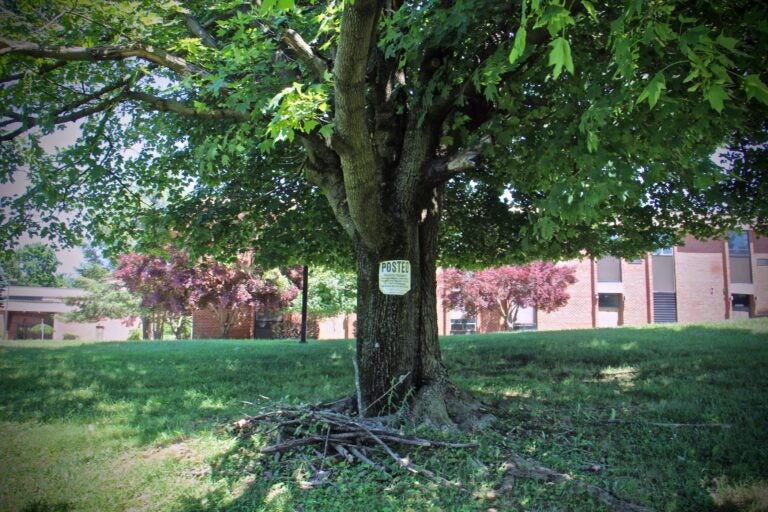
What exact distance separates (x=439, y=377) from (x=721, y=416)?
3.39 metres

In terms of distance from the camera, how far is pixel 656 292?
28688 millimetres

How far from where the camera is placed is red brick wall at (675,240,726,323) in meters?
27.4

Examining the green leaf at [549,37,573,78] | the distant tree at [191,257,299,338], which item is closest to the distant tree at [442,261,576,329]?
the distant tree at [191,257,299,338]

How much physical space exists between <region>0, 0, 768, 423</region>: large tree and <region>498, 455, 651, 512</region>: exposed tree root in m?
1.14

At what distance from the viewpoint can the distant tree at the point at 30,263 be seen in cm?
865

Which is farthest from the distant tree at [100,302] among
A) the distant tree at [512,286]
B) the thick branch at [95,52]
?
the thick branch at [95,52]

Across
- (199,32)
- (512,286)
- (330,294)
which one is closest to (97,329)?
(330,294)

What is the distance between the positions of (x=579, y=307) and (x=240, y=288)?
63.1ft

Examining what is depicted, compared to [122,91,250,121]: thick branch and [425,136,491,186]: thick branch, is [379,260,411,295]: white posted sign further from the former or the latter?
[122,91,250,121]: thick branch

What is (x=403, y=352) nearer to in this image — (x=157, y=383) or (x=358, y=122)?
(x=358, y=122)

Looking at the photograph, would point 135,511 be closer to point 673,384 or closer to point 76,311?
point 673,384

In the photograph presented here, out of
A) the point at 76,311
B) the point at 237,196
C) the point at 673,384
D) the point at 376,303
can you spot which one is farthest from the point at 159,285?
the point at 673,384

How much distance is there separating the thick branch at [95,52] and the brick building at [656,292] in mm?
23557

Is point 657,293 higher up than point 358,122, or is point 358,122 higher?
point 358,122
